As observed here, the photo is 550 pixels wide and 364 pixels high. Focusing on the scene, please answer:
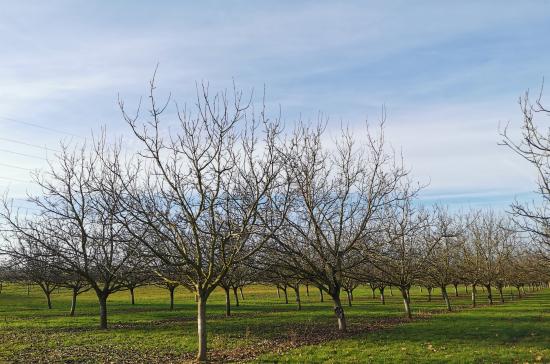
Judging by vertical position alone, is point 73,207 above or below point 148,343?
above

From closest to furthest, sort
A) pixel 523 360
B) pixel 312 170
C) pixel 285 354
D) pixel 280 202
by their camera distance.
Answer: pixel 523 360, pixel 285 354, pixel 280 202, pixel 312 170

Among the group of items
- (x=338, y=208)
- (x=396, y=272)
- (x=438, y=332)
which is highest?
(x=338, y=208)

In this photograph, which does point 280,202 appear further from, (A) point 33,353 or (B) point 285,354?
(A) point 33,353

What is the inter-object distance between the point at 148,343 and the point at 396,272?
15542 millimetres

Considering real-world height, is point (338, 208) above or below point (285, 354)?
above

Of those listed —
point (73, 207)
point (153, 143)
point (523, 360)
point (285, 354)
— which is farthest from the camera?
point (73, 207)

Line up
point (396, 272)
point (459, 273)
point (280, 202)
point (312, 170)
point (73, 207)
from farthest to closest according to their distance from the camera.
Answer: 1. point (459, 273)
2. point (396, 272)
3. point (73, 207)
4. point (312, 170)
5. point (280, 202)

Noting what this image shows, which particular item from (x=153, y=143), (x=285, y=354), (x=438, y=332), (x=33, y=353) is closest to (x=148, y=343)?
(x=33, y=353)

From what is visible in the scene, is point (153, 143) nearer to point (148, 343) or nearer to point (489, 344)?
point (148, 343)

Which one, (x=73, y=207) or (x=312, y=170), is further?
(x=73, y=207)

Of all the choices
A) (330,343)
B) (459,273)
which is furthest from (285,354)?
(459,273)

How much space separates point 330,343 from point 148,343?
7368mm

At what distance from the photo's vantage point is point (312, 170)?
755 inches

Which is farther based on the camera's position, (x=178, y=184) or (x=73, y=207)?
(x=73, y=207)
